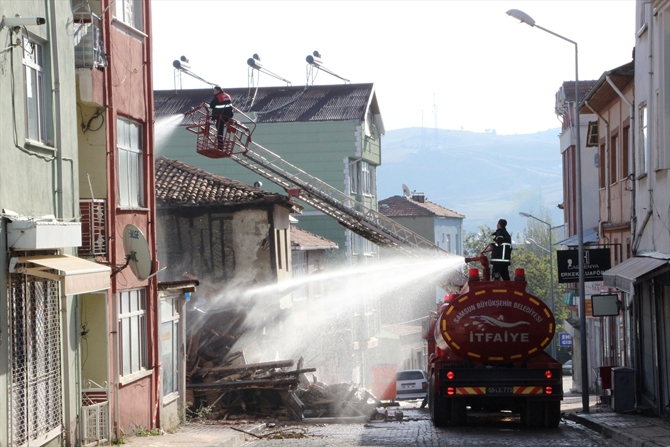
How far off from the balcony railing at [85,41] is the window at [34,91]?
1412 mm

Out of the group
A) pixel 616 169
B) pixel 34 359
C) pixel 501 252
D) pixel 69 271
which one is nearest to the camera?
pixel 69 271

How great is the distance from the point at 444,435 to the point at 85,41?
28.8 feet

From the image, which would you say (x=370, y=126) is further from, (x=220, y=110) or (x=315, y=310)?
(x=220, y=110)

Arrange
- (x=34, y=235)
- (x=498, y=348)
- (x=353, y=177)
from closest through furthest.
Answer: (x=34, y=235)
(x=498, y=348)
(x=353, y=177)

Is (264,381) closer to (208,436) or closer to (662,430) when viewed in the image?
(208,436)

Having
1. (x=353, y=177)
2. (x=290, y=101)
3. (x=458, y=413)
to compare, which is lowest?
(x=458, y=413)

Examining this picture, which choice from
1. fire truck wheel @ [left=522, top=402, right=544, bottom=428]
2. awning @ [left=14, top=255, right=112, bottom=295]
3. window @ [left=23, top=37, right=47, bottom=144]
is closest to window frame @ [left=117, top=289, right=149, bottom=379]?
awning @ [left=14, top=255, right=112, bottom=295]

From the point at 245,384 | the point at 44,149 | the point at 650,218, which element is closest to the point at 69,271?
the point at 44,149

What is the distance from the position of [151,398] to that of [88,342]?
2765mm

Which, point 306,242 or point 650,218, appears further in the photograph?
point 306,242

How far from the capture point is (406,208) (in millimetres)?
61594

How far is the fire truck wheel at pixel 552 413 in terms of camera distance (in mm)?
15086

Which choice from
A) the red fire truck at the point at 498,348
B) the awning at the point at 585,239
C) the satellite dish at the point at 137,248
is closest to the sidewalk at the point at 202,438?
the satellite dish at the point at 137,248

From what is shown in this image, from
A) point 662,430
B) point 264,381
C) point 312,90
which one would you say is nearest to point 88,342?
point 264,381
